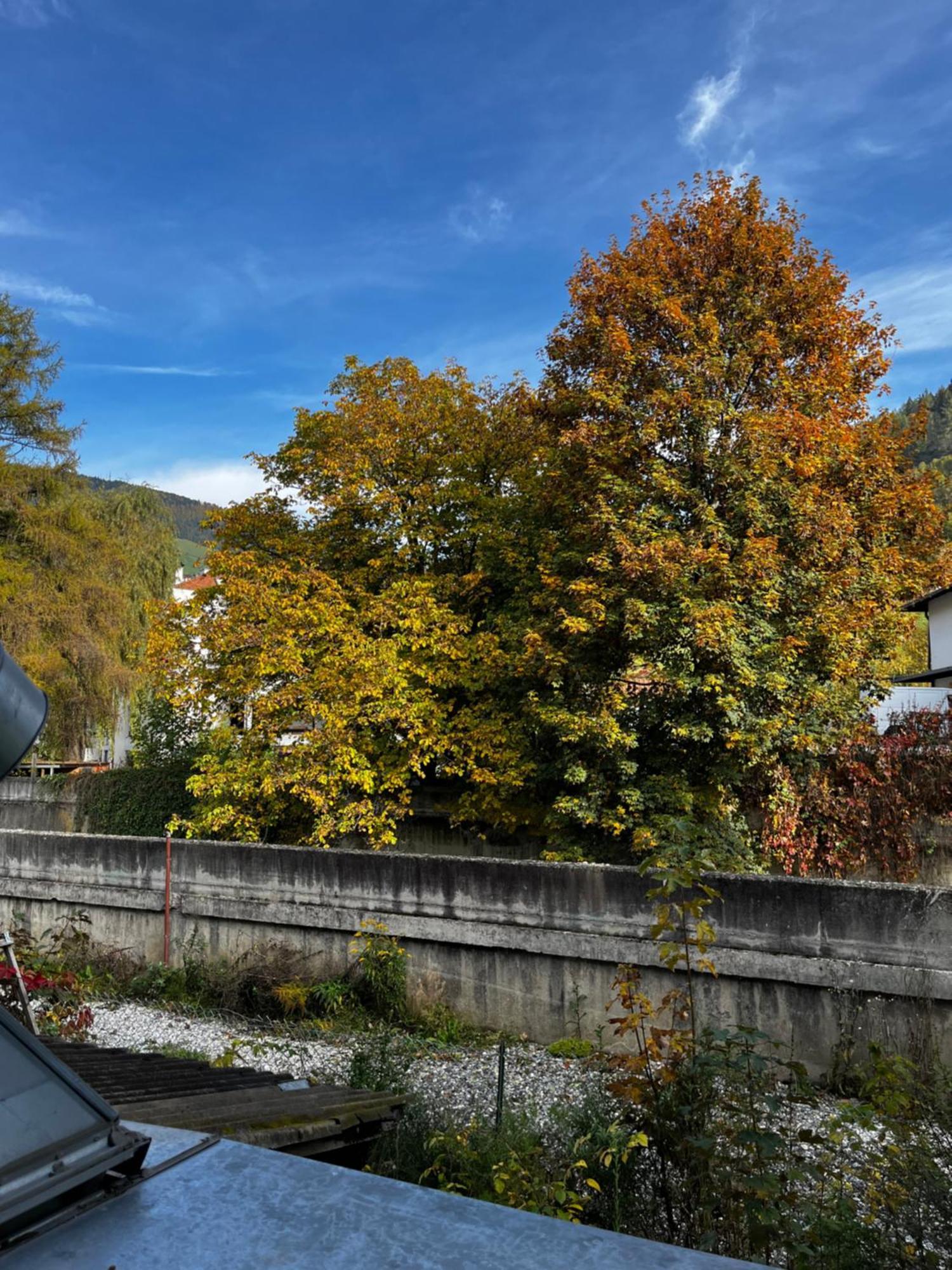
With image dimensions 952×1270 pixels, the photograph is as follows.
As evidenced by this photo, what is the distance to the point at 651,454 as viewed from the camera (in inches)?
568

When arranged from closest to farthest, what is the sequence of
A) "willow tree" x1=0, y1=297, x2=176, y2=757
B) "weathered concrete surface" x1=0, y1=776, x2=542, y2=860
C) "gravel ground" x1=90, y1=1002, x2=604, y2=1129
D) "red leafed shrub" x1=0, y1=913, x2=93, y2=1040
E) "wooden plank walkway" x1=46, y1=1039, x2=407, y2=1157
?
"wooden plank walkway" x1=46, y1=1039, x2=407, y2=1157
"gravel ground" x1=90, y1=1002, x2=604, y2=1129
"red leafed shrub" x1=0, y1=913, x2=93, y2=1040
"weathered concrete surface" x1=0, y1=776, x2=542, y2=860
"willow tree" x1=0, y1=297, x2=176, y2=757

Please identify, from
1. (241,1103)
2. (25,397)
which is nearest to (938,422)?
(25,397)

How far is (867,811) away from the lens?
604 inches

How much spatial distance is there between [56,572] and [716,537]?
21.7m

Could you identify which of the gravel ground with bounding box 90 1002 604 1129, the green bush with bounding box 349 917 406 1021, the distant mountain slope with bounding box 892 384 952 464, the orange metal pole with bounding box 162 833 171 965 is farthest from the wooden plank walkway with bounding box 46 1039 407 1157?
the distant mountain slope with bounding box 892 384 952 464

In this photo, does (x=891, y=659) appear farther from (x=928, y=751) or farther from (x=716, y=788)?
(x=716, y=788)

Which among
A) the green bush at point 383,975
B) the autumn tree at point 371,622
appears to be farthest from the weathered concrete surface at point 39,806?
the green bush at point 383,975

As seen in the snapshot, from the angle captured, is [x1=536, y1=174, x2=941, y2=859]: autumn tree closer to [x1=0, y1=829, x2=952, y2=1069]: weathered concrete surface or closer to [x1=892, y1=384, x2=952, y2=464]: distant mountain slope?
[x1=0, y1=829, x2=952, y2=1069]: weathered concrete surface

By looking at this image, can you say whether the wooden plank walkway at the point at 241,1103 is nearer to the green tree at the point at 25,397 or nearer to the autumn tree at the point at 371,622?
the autumn tree at the point at 371,622

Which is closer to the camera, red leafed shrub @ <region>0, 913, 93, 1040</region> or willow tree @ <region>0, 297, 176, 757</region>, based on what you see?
red leafed shrub @ <region>0, 913, 93, 1040</region>

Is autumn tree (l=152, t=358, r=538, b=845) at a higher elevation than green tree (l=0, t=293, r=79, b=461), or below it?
below

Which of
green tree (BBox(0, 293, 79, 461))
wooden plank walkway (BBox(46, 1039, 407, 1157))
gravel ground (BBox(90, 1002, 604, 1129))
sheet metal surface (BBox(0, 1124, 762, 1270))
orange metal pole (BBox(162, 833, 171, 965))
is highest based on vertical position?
green tree (BBox(0, 293, 79, 461))

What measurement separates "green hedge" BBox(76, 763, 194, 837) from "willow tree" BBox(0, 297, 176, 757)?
4669mm

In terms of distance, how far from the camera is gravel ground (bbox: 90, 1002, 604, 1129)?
7062 millimetres
